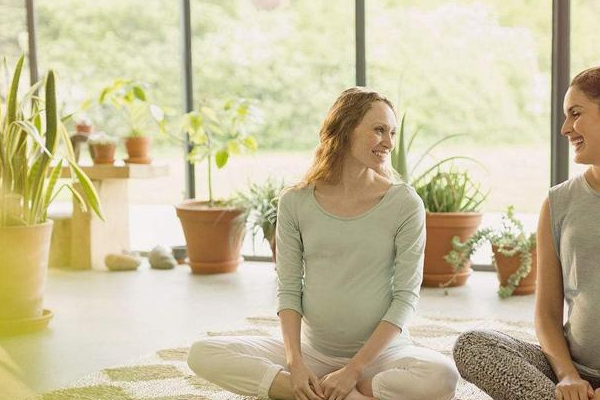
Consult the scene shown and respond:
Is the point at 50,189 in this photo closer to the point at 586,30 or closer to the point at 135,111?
the point at 135,111

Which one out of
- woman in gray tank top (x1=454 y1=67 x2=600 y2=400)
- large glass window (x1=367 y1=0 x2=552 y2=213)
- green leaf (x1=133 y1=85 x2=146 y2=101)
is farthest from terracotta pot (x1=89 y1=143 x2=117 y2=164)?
woman in gray tank top (x1=454 y1=67 x2=600 y2=400)

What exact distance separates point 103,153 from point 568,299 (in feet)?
12.0

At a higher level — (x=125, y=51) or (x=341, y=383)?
(x=125, y=51)

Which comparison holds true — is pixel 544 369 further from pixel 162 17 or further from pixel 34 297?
pixel 162 17

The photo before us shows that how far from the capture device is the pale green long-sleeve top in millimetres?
2377

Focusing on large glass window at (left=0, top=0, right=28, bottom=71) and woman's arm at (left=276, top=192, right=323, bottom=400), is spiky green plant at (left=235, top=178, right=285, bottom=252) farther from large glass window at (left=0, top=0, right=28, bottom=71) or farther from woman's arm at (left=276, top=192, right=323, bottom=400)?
large glass window at (left=0, top=0, right=28, bottom=71)

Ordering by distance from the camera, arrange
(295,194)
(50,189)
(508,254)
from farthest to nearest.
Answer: (508,254) → (50,189) → (295,194)

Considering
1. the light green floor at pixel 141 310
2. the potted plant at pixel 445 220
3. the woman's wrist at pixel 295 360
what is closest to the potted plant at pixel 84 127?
the light green floor at pixel 141 310

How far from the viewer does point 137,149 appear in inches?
211

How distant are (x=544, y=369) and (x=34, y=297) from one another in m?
2.27

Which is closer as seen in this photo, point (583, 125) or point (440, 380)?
point (583, 125)

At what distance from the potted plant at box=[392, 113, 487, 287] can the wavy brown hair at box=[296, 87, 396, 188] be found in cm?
196

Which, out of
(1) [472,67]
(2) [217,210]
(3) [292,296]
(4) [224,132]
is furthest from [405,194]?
(1) [472,67]

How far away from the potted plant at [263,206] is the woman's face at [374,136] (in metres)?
2.14
